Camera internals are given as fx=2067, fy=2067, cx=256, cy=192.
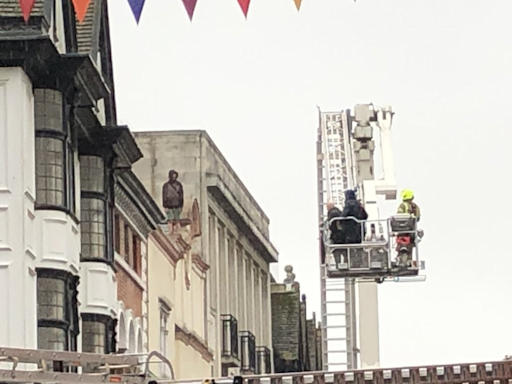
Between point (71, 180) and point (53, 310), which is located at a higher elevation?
point (71, 180)

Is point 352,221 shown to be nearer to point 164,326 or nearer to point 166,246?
point 166,246

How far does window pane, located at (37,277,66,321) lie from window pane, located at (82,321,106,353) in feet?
7.90

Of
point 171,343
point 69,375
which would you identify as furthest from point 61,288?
point 171,343

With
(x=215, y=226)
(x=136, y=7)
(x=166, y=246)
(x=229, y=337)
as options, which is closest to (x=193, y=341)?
(x=166, y=246)

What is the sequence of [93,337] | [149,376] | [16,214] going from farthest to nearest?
1. [93,337]
2. [16,214]
3. [149,376]

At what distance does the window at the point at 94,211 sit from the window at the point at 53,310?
227 centimetres

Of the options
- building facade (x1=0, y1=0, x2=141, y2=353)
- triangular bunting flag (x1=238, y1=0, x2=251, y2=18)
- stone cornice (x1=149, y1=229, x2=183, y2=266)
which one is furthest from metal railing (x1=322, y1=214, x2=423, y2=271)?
triangular bunting flag (x1=238, y1=0, x2=251, y2=18)

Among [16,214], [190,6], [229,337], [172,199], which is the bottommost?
[16,214]

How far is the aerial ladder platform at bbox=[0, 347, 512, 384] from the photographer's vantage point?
733 inches

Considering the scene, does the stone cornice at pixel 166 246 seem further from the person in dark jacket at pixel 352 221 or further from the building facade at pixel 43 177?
the building facade at pixel 43 177

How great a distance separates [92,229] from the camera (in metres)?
29.7

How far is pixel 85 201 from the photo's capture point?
97.8 ft

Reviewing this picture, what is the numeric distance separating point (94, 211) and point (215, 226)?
76.4 feet

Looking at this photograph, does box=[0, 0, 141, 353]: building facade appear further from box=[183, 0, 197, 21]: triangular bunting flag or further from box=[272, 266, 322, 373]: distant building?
box=[272, 266, 322, 373]: distant building
